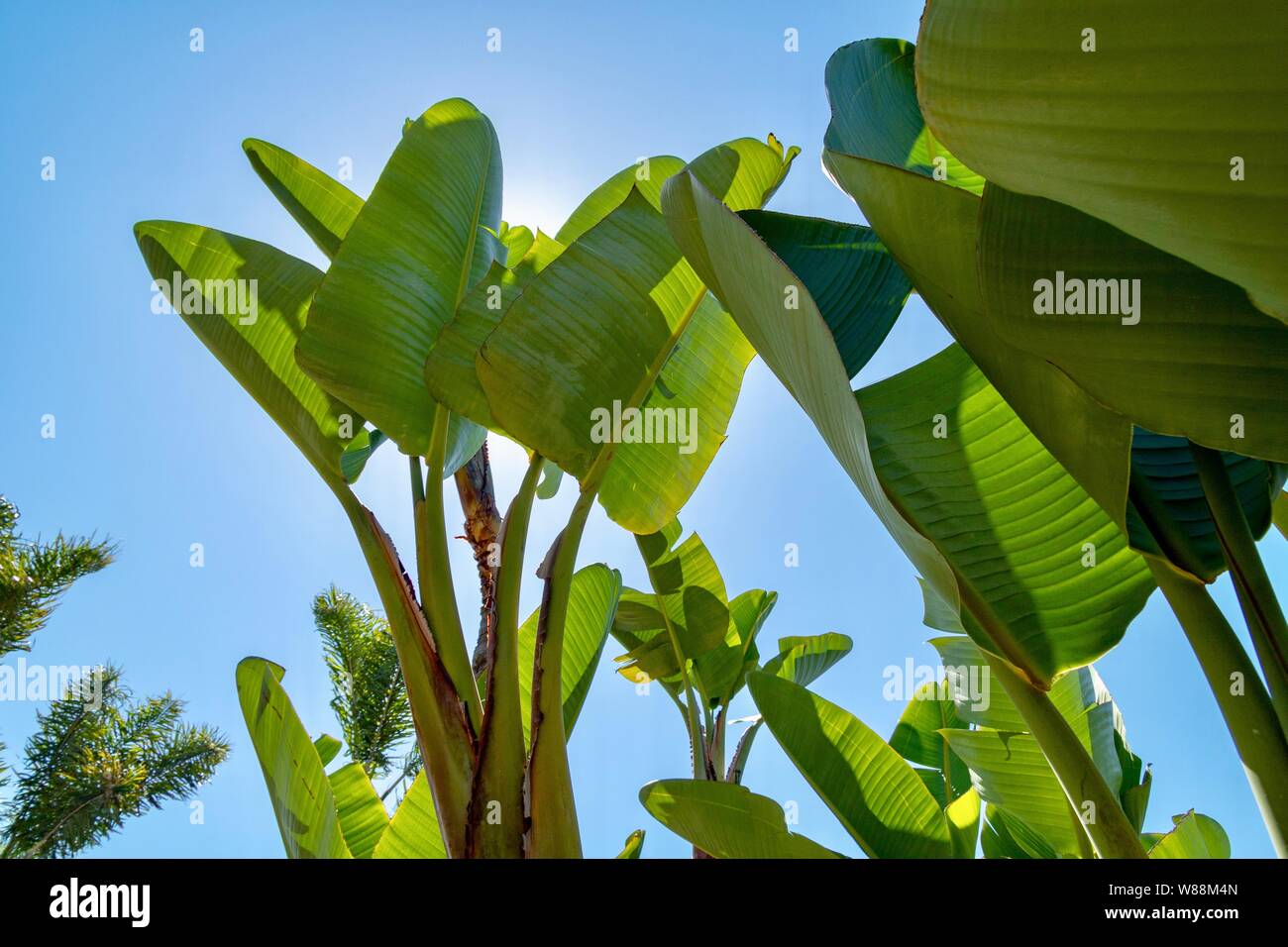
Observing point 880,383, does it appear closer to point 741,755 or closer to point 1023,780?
point 1023,780

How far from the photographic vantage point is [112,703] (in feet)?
12.3

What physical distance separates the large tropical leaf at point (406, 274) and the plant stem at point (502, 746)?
271 mm

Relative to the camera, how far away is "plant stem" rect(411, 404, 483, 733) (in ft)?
3.27

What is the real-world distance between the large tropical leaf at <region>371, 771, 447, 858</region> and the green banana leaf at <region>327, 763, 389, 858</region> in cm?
15

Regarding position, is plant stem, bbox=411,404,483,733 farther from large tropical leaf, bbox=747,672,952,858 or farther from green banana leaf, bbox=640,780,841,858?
large tropical leaf, bbox=747,672,952,858

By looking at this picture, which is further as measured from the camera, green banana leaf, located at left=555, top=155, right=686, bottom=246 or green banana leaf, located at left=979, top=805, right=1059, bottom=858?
green banana leaf, located at left=555, top=155, right=686, bottom=246

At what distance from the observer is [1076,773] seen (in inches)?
24.4

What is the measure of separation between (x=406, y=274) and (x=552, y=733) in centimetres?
70

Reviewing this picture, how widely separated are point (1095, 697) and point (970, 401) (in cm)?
71

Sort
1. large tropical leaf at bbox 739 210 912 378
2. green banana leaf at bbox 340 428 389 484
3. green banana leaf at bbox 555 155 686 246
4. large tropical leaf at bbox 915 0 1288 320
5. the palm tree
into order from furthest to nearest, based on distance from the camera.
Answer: the palm tree, green banana leaf at bbox 555 155 686 246, green banana leaf at bbox 340 428 389 484, large tropical leaf at bbox 739 210 912 378, large tropical leaf at bbox 915 0 1288 320

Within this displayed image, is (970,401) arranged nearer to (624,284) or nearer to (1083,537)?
(1083,537)

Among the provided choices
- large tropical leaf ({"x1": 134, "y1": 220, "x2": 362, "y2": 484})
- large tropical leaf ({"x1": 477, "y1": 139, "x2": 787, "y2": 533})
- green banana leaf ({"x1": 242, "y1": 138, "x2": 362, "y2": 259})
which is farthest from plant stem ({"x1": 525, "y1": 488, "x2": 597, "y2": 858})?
green banana leaf ({"x1": 242, "y1": 138, "x2": 362, "y2": 259})
